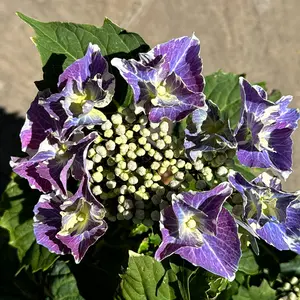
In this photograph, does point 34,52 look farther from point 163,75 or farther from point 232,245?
point 232,245

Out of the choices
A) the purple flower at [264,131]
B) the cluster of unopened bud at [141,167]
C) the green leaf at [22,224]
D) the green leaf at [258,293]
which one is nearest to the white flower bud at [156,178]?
the cluster of unopened bud at [141,167]

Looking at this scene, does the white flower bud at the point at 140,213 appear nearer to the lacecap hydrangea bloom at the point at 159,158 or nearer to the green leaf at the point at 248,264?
the lacecap hydrangea bloom at the point at 159,158

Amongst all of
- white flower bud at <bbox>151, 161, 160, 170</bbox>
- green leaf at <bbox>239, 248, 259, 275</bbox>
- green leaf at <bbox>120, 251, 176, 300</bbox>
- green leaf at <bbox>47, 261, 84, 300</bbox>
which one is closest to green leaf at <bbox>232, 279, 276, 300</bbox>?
green leaf at <bbox>239, 248, 259, 275</bbox>

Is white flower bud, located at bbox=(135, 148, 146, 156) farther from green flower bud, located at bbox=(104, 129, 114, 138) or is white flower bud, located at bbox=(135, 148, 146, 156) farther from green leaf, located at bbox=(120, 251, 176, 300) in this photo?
green leaf, located at bbox=(120, 251, 176, 300)

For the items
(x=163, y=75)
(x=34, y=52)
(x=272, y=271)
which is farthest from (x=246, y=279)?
(x=34, y=52)

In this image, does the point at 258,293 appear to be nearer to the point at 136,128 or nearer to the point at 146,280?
the point at 146,280

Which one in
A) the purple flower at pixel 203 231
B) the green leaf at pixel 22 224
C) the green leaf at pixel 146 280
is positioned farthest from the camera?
the green leaf at pixel 22 224

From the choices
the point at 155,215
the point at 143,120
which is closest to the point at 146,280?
the point at 155,215
